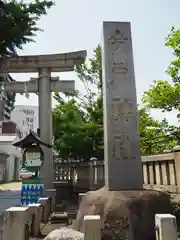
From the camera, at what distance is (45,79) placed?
11.3 meters

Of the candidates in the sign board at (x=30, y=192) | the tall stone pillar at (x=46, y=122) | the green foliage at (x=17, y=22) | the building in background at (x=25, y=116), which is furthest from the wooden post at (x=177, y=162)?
the building in background at (x=25, y=116)

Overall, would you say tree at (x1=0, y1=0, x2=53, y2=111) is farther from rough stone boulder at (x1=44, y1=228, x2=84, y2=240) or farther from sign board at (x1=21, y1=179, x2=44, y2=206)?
rough stone boulder at (x1=44, y1=228, x2=84, y2=240)

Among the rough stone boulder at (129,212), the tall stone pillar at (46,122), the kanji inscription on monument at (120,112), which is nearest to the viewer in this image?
the rough stone boulder at (129,212)

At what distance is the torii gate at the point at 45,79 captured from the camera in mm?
10923

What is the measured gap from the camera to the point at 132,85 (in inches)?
230

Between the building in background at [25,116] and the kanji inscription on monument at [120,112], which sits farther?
the building in background at [25,116]

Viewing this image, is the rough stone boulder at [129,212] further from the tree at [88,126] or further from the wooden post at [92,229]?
the tree at [88,126]

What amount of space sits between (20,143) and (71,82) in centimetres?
424

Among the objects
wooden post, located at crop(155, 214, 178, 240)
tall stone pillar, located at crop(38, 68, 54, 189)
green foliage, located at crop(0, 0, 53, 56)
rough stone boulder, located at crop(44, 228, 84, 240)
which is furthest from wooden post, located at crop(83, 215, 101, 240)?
green foliage, located at crop(0, 0, 53, 56)

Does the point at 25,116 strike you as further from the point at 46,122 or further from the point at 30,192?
the point at 30,192

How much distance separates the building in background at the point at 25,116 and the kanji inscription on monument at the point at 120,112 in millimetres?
59253

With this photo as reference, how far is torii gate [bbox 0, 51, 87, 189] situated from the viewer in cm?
1092

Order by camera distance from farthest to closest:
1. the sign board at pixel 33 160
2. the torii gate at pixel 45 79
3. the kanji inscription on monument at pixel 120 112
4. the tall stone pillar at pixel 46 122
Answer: the torii gate at pixel 45 79, the tall stone pillar at pixel 46 122, the sign board at pixel 33 160, the kanji inscription on monument at pixel 120 112

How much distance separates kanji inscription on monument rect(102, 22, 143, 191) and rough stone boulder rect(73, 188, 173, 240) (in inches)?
28.3
